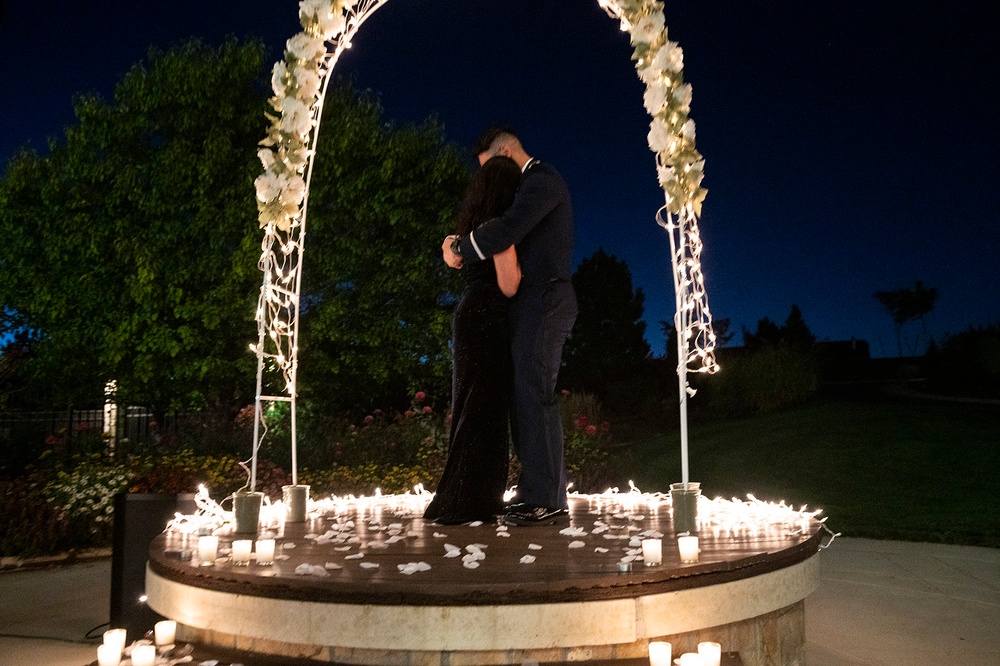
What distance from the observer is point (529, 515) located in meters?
3.71

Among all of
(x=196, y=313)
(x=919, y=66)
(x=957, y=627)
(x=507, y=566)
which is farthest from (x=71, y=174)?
(x=919, y=66)

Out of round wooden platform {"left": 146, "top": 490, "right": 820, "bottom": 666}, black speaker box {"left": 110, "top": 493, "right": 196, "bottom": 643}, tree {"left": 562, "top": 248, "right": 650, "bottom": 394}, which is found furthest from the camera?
tree {"left": 562, "top": 248, "right": 650, "bottom": 394}

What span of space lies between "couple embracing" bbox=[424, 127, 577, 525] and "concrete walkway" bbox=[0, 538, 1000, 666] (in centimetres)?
152

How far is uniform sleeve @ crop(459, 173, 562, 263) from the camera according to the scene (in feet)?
11.7

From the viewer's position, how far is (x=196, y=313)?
10.9 metres

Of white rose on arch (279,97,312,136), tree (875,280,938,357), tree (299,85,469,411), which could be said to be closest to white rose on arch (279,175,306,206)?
white rose on arch (279,97,312,136)

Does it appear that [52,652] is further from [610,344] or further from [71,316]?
[610,344]

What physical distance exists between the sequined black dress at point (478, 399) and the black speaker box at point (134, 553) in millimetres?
1328

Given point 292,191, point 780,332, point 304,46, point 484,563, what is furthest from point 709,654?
point 780,332

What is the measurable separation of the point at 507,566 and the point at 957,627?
108 inches

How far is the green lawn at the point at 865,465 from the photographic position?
8625 millimetres

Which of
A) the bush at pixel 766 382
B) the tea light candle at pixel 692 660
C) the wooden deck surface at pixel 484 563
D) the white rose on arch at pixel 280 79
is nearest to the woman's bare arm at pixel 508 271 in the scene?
the wooden deck surface at pixel 484 563

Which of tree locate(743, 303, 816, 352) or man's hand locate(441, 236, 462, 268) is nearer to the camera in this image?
man's hand locate(441, 236, 462, 268)

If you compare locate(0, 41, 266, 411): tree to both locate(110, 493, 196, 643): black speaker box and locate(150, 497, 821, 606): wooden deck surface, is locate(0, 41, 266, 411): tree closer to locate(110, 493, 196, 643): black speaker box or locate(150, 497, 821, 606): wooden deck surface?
locate(110, 493, 196, 643): black speaker box
